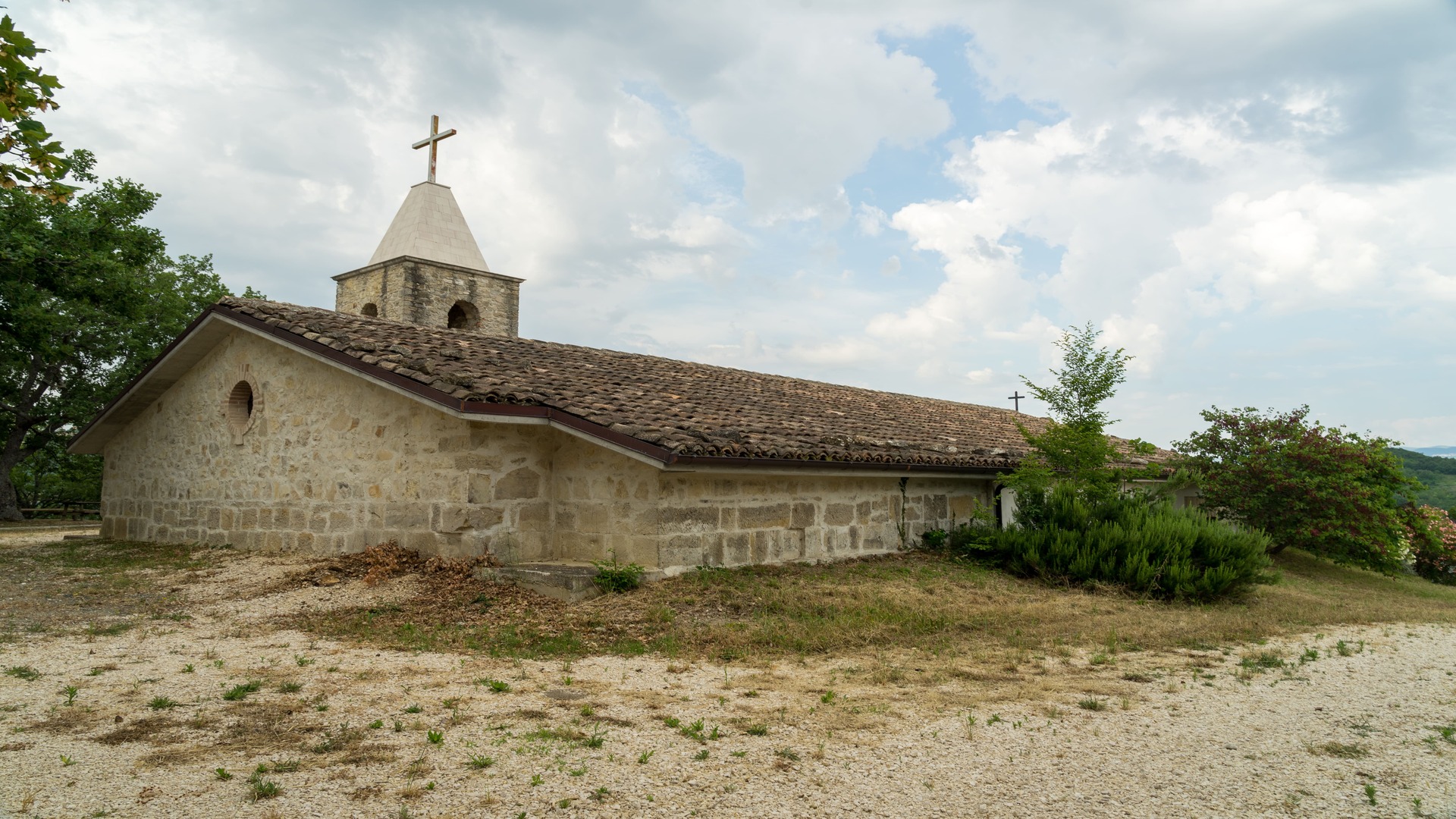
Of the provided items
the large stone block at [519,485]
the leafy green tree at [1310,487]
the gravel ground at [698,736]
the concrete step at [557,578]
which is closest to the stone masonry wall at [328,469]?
the large stone block at [519,485]

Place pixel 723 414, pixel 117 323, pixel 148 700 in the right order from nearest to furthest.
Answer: pixel 148 700 → pixel 723 414 → pixel 117 323

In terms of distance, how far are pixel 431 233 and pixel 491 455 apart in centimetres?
999

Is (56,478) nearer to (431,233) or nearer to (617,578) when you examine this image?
(431,233)

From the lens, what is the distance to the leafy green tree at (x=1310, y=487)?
14930 millimetres

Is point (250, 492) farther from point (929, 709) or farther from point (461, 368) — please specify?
point (929, 709)

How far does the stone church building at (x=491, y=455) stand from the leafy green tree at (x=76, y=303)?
9.17 ft

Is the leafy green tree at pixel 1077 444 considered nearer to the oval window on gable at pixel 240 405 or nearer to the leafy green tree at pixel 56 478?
the oval window on gable at pixel 240 405

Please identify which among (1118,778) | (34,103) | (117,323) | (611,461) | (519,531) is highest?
(117,323)

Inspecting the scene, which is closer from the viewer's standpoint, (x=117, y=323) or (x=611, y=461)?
(x=611, y=461)

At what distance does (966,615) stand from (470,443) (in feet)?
18.0

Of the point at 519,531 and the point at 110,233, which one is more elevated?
the point at 110,233

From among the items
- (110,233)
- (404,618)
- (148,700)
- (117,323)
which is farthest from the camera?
(117,323)

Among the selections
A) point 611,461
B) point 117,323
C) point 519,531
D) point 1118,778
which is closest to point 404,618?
point 519,531

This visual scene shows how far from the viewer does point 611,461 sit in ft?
31.6
